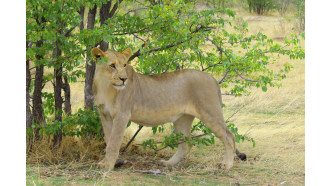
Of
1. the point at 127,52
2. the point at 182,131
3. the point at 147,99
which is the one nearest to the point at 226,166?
the point at 182,131

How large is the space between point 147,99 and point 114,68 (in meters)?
0.65

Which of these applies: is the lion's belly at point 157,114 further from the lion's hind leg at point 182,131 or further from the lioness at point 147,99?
the lion's hind leg at point 182,131

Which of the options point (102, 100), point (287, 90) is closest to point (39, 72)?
point (102, 100)

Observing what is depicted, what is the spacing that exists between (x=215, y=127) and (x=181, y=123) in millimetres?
559

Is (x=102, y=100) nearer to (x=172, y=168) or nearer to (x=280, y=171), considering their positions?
(x=172, y=168)

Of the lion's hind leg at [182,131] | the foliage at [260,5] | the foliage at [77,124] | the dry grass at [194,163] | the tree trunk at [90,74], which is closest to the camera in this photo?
the dry grass at [194,163]

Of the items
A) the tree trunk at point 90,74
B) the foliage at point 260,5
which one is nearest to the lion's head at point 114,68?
the tree trunk at point 90,74

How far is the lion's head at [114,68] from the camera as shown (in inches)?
202

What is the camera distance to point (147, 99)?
5.64 meters

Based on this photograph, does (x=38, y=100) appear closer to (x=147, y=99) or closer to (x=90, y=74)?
(x=90, y=74)

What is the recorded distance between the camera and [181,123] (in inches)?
248

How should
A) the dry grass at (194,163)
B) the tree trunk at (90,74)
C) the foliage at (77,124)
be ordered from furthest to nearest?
the tree trunk at (90,74) < the foliage at (77,124) < the dry grass at (194,163)

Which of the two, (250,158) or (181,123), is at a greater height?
(181,123)

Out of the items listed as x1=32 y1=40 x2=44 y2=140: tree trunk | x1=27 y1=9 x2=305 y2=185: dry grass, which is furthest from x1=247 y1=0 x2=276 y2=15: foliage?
x1=32 y1=40 x2=44 y2=140: tree trunk
